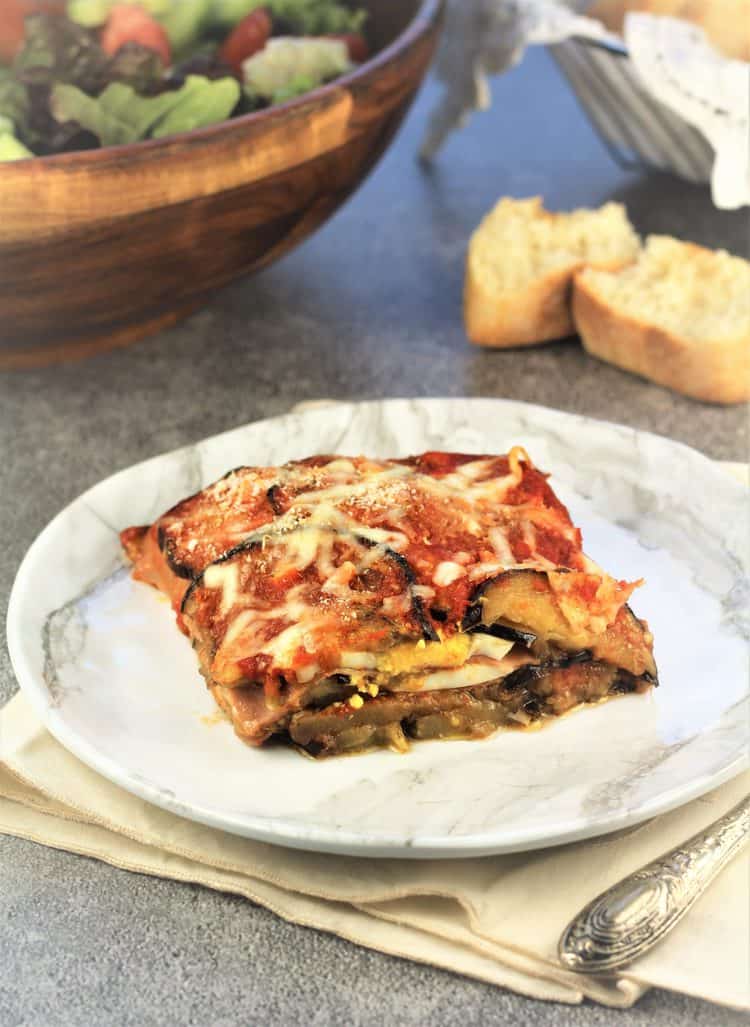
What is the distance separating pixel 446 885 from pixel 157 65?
7.61 ft

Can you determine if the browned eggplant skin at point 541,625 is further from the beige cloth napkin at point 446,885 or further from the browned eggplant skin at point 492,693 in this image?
the beige cloth napkin at point 446,885

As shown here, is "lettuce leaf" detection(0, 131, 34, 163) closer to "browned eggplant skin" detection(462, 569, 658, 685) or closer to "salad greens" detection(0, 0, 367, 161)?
"salad greens" detection(0, 0, 367, 161)

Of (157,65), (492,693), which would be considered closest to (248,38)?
(157,65)

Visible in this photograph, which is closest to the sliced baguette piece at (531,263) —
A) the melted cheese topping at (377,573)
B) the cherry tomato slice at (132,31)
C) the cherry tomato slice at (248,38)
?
the cherry tomato slice at (248,38)

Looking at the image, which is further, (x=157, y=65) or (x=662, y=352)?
(x=157, y=65)

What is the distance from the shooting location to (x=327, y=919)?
5.82 feet

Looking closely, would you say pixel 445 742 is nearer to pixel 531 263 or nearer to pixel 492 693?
pixel 492 693

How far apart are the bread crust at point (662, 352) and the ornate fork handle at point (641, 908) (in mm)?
1507

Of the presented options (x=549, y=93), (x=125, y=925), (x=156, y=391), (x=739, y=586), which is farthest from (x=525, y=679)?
(x=549, y=93)

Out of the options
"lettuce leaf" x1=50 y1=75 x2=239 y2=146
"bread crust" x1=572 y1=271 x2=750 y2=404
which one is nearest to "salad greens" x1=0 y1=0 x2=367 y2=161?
"lettuce leaf" x1=50 y1=75 x2=239 y2=146

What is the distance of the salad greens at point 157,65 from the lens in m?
3.10

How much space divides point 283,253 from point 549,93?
88.7 inches

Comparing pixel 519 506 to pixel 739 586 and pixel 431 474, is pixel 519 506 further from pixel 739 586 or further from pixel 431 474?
pixel 739 586

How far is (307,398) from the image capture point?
10.6 ft
